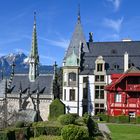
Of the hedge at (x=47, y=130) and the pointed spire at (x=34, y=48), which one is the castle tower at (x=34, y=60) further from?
the hedge at (x=47, y=130)

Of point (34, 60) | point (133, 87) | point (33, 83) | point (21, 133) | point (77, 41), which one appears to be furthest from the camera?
point (34, 60)

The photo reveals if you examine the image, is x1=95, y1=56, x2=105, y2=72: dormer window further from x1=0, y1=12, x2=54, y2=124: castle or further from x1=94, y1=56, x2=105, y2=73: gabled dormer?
x1=0, y1=12, x2=54, y2=124: castle

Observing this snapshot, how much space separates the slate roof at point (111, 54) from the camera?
72750 mm

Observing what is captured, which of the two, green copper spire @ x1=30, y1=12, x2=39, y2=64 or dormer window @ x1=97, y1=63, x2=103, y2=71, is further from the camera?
green copper spire @ x1=30, y1=12, x2=39, y2=64

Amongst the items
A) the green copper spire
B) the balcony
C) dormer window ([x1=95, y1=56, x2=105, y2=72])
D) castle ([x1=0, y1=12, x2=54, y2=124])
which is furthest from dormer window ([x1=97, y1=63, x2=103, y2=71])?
the green copper spire

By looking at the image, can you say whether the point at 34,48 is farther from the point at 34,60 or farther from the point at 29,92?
the point at 29,92

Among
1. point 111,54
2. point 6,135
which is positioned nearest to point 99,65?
point 111,54

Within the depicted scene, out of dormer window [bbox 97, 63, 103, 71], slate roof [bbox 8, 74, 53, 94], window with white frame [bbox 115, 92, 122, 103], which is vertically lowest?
window with white frame [bbox 115, 92, 122, 103]

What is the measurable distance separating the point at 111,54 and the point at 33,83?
618 inches

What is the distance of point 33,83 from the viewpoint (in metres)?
74.8

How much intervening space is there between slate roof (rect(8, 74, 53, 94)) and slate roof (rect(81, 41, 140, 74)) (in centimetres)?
666

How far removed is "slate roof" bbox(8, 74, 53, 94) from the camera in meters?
72.6

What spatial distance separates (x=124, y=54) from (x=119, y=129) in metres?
26.0

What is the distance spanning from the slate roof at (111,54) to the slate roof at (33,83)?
6.66 metres
